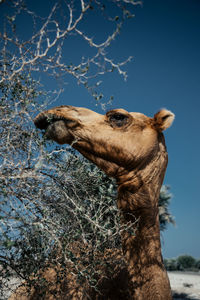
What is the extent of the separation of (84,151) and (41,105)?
33.1 inches

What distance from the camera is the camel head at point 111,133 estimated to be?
3332 mm

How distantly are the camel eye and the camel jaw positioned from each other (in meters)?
0.54

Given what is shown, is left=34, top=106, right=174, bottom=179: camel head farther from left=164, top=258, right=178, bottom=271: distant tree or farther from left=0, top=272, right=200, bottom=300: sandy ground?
left=164, top=258, right=178, bottom=271: distant tree

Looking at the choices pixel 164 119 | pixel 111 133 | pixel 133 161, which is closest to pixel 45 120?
pixel 111 133

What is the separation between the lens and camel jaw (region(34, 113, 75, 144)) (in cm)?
331

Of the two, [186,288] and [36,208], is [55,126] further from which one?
[186,288]

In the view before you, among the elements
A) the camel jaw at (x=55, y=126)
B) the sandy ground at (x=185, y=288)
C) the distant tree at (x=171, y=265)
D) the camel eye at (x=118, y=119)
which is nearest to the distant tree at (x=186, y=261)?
the distant tree at (x=171, y=265)

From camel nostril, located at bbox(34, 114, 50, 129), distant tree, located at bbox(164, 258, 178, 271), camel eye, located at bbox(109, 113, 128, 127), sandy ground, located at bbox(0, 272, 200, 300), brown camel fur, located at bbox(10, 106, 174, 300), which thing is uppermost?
camel eye, located at bbox(109, 113, 128, 127)

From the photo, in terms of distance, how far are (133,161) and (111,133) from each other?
473 mm

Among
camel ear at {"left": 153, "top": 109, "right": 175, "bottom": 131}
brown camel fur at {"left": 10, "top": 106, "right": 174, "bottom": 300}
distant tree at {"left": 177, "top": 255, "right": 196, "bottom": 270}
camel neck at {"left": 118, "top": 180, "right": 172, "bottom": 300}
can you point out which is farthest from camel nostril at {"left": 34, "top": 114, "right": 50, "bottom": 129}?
distant tree at {"left": 177, "top": 255, "right": 196, "bottom": 270}

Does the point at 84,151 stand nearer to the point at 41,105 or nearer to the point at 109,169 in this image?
the point at 109,169

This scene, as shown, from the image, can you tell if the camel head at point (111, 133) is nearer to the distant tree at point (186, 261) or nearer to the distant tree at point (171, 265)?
the distant tree at point (171, 265)

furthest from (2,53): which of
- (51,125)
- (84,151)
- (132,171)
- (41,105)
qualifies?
(132,171)

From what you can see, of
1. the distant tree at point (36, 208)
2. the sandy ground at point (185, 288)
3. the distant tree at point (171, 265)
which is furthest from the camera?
the distant tree at point (171, 265)
